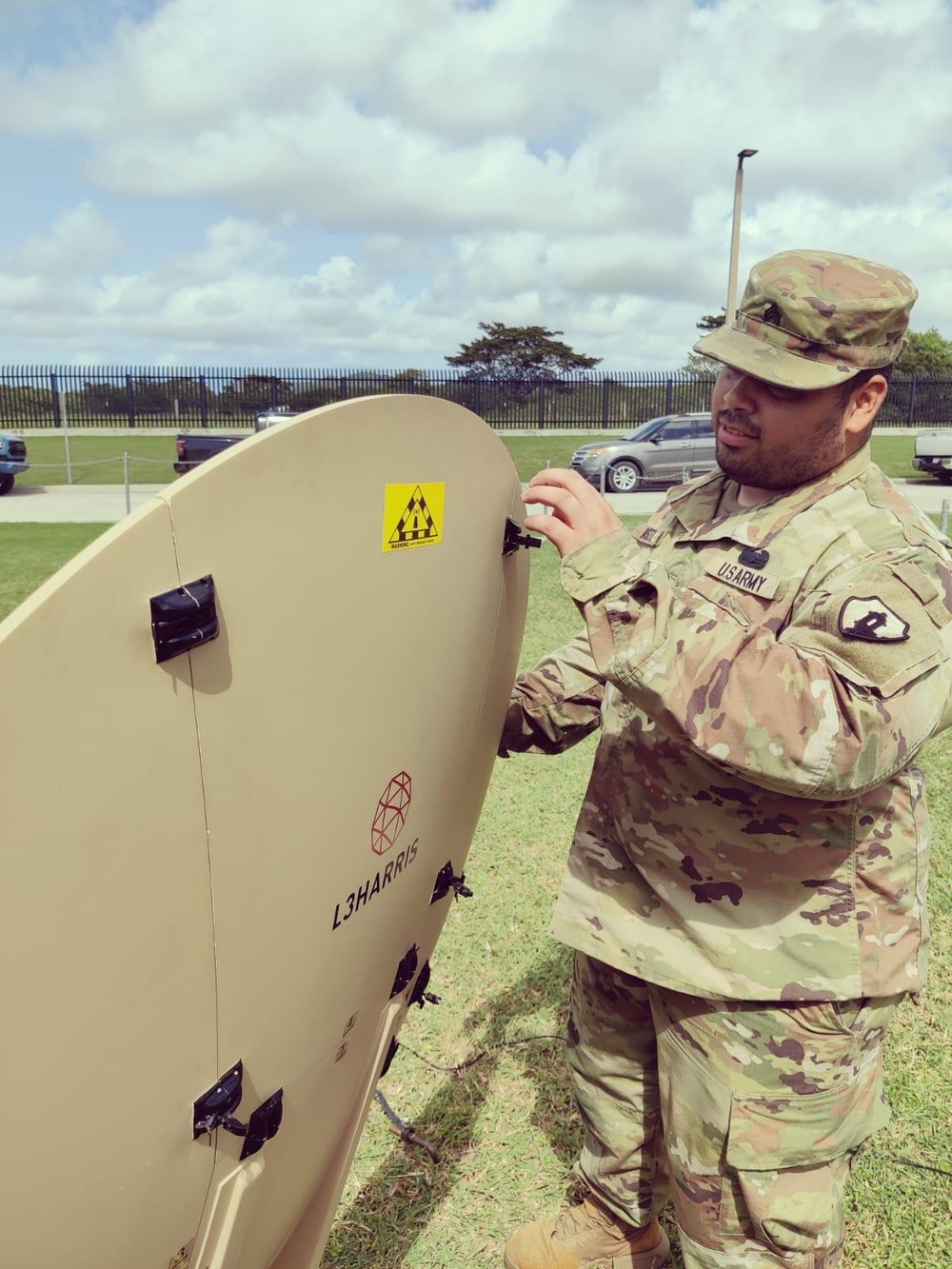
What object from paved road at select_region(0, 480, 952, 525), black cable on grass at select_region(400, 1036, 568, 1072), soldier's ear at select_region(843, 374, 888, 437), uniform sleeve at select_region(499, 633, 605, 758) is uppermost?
soldier's ear at select_region(843, 374, 888, 437)

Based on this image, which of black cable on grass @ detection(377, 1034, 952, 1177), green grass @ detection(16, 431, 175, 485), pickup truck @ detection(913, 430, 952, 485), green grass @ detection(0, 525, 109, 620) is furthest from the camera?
green grass @ detection(16, 431, 175, 485)

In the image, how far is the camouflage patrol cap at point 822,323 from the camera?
1696mm

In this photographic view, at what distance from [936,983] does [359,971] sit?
2.87 meters

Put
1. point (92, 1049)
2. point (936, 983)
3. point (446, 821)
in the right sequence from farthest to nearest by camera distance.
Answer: point (936, 983) < point (446, 821) < point (92, 1049)

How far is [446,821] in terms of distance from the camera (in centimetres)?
168

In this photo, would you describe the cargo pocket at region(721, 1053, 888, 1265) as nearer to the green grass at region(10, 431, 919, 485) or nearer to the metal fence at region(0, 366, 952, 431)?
the green grass at region(10, 431, 919, 485)

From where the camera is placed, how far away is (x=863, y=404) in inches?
69.7

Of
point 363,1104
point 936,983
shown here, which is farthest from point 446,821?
point 936,983

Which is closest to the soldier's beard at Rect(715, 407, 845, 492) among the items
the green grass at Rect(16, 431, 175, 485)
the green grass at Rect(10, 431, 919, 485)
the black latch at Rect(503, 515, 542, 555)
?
the black latch at Rect(503, 515, 542, 555)

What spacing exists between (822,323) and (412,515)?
2.97 feet

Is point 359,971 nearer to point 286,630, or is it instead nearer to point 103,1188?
point 103,1188

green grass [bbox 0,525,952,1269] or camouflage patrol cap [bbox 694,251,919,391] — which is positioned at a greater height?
camouflage patrol cap [bbox 694,251,919,391]

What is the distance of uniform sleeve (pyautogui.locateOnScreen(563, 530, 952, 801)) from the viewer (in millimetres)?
1384

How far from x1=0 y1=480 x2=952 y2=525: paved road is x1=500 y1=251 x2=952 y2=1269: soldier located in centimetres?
1202
